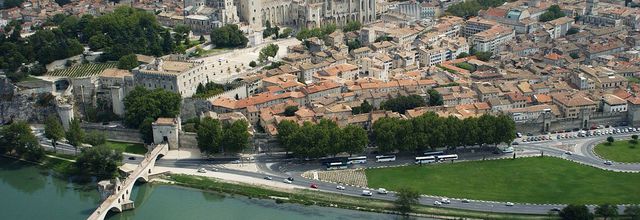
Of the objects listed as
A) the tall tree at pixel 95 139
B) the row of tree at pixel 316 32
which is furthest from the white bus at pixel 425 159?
the row of tree at pixel 316 32

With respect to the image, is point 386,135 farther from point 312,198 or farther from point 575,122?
point 575,122

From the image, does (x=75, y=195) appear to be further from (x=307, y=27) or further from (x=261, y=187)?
(x=307, y=27)

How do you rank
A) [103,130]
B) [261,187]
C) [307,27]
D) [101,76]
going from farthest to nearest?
[307,27] → [101,76] → [103,130] → [261,187]

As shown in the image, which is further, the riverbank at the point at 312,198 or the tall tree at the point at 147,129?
the tall tree at the point at 147,129

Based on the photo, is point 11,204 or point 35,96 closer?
point 11,204

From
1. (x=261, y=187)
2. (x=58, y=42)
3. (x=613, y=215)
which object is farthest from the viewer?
(x=58, y=42)

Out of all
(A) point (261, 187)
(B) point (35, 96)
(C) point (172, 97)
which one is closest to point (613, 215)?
(A) point (261, 187)

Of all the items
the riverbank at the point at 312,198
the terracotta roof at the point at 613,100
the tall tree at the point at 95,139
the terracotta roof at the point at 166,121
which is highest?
the terracotta roof at the point at 166,121

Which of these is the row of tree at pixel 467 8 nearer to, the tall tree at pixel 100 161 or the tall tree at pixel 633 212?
the tall tree at pixel 100 161
